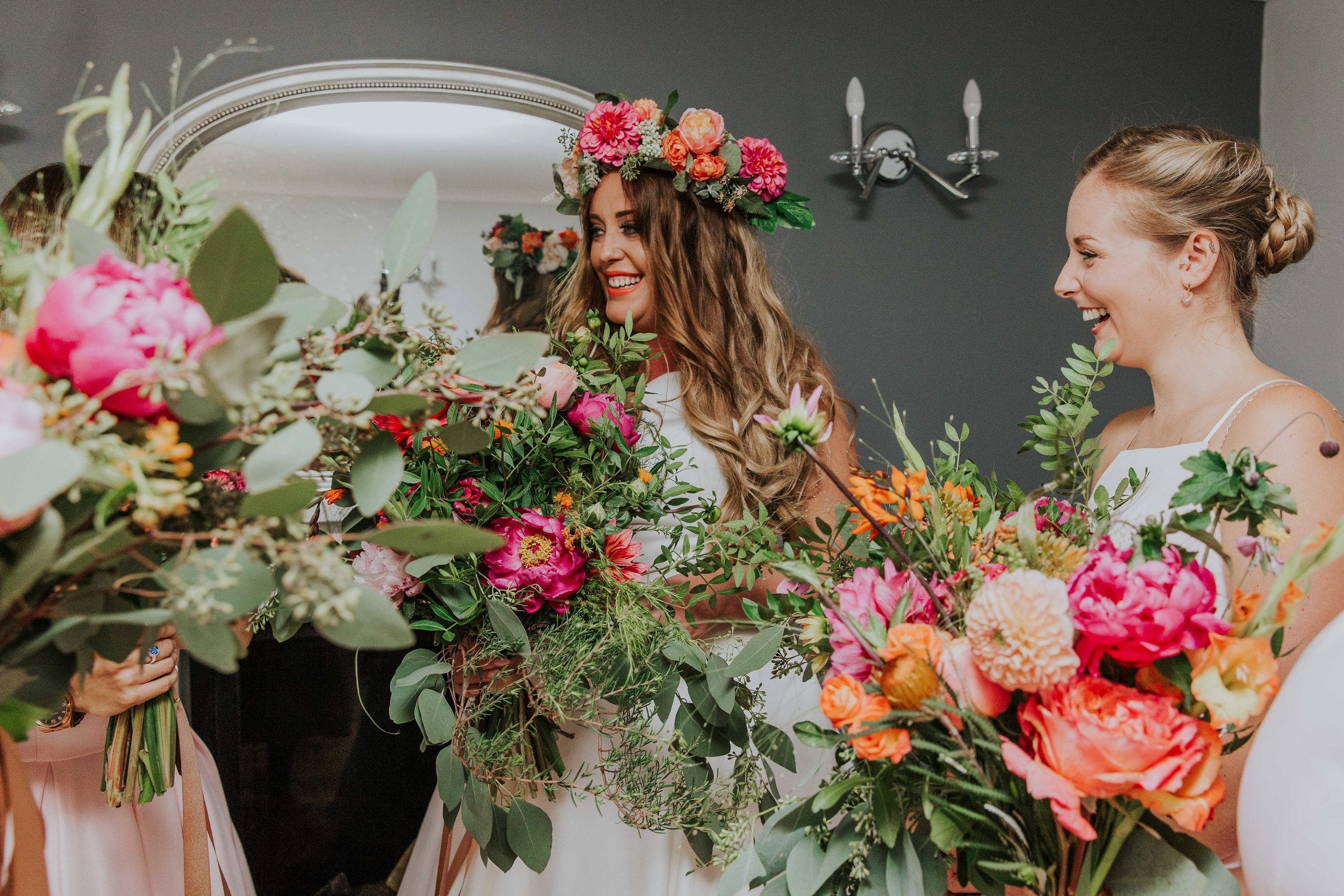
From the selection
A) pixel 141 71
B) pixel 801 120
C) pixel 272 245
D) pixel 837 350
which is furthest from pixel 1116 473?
pixel 141 71

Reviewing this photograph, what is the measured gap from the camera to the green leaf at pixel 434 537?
51cm

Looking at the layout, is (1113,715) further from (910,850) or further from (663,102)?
(663,102)

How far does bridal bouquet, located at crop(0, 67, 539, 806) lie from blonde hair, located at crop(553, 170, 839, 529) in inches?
44.2

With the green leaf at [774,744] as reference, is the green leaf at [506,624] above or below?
above

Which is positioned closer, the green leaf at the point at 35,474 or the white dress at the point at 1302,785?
the green leaf at the point at 35,474

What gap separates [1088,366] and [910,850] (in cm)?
53

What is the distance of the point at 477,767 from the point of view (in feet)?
3.62

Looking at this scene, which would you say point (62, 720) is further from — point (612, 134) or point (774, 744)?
point (612, 134)

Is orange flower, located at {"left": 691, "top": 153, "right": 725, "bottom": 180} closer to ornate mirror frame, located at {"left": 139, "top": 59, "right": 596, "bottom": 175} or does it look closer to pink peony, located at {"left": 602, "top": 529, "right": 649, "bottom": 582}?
pink peony, located at {"left": 602, "top": 529, "right": 649, "bottom": 582}

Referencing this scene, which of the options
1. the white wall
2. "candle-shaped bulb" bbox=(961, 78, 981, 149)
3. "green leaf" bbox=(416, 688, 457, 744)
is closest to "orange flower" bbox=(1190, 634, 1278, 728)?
"green leaf" bbox=(416, 688, 457, 744)

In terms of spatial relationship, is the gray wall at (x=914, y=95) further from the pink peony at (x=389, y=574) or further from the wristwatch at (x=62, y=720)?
the pink peony at (x=389, y=574)

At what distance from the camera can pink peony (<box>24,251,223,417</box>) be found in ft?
1.46

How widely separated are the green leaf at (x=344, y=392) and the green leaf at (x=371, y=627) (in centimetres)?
10

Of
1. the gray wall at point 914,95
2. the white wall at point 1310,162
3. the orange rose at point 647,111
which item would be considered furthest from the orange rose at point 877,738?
the white wall at point 1310,162
